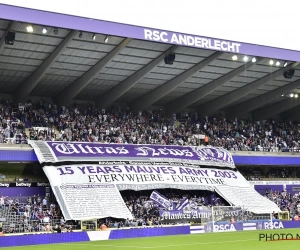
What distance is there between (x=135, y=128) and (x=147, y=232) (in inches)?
641

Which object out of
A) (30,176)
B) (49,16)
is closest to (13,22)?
(49,16)

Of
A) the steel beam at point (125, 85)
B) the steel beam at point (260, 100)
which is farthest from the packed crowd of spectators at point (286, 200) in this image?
the steel beam at point (125, 85)

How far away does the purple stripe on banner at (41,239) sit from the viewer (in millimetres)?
29875

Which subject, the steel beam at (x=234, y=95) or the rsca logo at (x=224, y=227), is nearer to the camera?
the rsca logo at (x=224, y=227)

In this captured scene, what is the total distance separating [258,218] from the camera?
143 ft

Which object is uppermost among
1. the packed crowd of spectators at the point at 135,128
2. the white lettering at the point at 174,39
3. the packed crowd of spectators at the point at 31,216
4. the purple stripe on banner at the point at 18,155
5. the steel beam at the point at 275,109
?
the white lettering at the point at 174,39

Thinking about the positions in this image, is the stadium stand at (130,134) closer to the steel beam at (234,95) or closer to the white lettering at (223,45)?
the steel beam at (234,95)

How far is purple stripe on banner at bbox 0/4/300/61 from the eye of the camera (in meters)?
35.3

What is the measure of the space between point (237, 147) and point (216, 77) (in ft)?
25.0

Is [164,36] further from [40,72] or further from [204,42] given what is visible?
[40,72]

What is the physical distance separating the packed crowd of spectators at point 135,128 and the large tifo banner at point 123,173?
2255 millimetres

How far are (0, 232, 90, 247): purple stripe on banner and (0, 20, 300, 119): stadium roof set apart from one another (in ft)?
45.7

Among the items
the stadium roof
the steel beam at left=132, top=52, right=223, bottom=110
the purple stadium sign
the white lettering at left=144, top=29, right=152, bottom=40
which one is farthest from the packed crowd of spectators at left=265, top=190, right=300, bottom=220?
the white lettering at left=144, top=29, right=152, bottom=40

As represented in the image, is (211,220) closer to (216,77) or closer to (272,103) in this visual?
(216,77)
